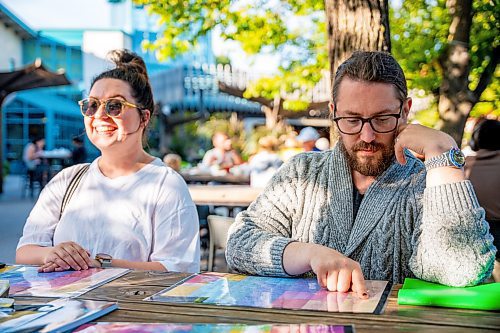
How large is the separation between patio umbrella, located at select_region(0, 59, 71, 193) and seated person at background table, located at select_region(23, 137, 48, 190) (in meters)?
1.89

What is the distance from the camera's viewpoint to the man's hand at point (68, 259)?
8.13 ft

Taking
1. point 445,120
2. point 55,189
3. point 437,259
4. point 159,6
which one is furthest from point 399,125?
point 159,6

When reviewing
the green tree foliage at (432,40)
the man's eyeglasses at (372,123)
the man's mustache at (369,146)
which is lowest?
the man's mustache at (369,146)

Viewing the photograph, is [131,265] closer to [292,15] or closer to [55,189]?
[55,189]

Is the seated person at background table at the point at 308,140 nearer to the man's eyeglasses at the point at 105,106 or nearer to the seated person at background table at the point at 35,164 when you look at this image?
the seated person at background table at the point at 35,164

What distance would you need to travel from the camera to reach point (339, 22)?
4773mm

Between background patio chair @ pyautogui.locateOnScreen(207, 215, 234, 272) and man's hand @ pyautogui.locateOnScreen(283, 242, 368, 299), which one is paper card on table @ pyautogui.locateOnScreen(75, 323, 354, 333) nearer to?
man's hand @ pyautogui.locateOnScreen(283, 242, 368, 299)

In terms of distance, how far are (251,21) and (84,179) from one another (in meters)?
6.83

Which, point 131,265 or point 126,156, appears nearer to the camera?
point 131,265

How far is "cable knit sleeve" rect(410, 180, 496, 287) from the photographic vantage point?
212cm

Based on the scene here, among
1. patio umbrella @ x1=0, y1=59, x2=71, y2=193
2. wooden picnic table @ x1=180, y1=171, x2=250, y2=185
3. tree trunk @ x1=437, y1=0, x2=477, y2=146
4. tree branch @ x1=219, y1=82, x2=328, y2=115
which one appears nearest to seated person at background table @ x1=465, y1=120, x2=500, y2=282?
tree trunk @ x1=437, y1=0, x2=477, y2=146

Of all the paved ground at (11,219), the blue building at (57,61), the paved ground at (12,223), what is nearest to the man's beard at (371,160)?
the paved ground at (12,223)

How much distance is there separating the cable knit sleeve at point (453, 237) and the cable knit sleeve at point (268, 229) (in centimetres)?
47

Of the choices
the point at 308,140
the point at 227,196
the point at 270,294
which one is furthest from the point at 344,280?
the point at 308,140
